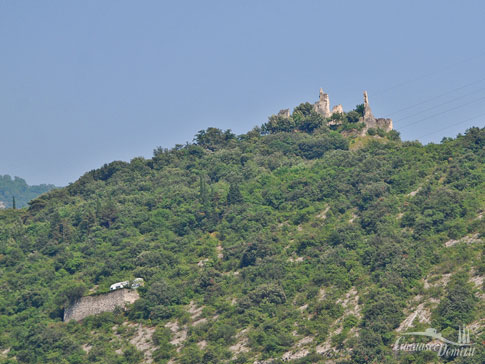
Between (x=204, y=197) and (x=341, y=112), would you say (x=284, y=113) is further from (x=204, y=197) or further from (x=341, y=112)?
(x=204, y=197)

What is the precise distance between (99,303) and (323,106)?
39.8 metres

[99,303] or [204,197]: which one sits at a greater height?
[204,197]

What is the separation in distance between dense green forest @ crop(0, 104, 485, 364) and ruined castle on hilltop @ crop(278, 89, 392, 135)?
1.82 meters

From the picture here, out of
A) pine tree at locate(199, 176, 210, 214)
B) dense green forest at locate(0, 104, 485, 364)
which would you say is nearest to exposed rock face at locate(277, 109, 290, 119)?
dense green forest at locate(0, 104, 485, 364)

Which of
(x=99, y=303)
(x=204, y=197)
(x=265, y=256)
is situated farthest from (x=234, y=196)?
(x=99, y=303)

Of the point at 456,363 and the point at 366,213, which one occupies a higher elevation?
the point at 366,213

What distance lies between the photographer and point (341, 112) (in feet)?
322

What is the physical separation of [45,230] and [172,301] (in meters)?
20.0

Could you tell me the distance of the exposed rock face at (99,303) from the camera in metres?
66.9

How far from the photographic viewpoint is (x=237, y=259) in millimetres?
70438

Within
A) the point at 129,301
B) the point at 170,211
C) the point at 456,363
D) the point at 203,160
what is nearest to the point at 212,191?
the point at 170,211

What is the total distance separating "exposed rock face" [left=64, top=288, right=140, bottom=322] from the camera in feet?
220

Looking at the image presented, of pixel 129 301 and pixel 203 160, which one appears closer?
pixel 129 301

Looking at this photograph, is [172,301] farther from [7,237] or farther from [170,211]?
[7,237]
